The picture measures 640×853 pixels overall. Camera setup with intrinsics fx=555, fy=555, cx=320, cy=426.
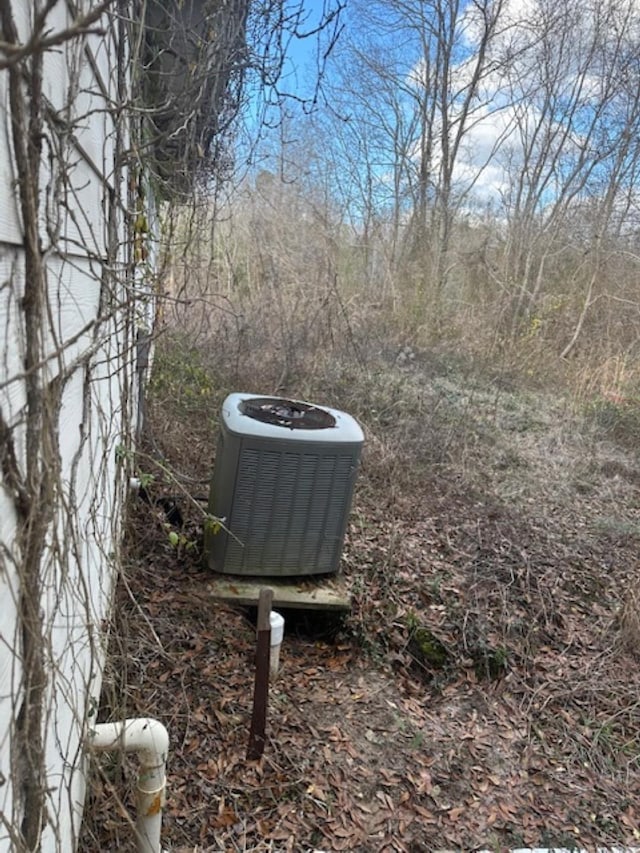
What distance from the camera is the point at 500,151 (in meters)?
9.08

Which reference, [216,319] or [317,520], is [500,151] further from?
[317,520]

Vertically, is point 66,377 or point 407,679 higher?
point 66,377

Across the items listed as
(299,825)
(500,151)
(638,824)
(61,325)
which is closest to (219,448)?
(299,825)

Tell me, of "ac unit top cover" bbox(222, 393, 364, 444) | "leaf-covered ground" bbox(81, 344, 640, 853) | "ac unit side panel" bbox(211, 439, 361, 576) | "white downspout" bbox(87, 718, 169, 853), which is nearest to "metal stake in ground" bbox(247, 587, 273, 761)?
"leaf-covered ground" bbox(81, 344, 640, 853)

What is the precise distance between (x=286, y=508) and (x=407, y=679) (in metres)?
0.99

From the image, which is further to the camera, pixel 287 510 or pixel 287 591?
pixel 287 591

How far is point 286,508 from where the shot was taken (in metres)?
2.63

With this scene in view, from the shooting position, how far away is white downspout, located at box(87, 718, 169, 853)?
4.73 feet

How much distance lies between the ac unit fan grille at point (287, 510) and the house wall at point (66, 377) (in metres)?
0.80

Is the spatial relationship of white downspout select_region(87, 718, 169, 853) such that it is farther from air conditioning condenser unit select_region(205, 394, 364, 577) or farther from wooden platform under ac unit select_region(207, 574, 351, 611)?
wooden platform under ac unit select_region(207, 574, 351, 611)

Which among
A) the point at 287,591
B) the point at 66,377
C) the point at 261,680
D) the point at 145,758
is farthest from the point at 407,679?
the point at 66,377

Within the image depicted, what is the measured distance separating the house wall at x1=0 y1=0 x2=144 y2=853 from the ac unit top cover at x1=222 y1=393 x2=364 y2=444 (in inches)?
30.0

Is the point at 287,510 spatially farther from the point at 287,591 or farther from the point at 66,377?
the point at 66,377

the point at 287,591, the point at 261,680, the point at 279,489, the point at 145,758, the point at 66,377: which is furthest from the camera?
the point at 287,591
